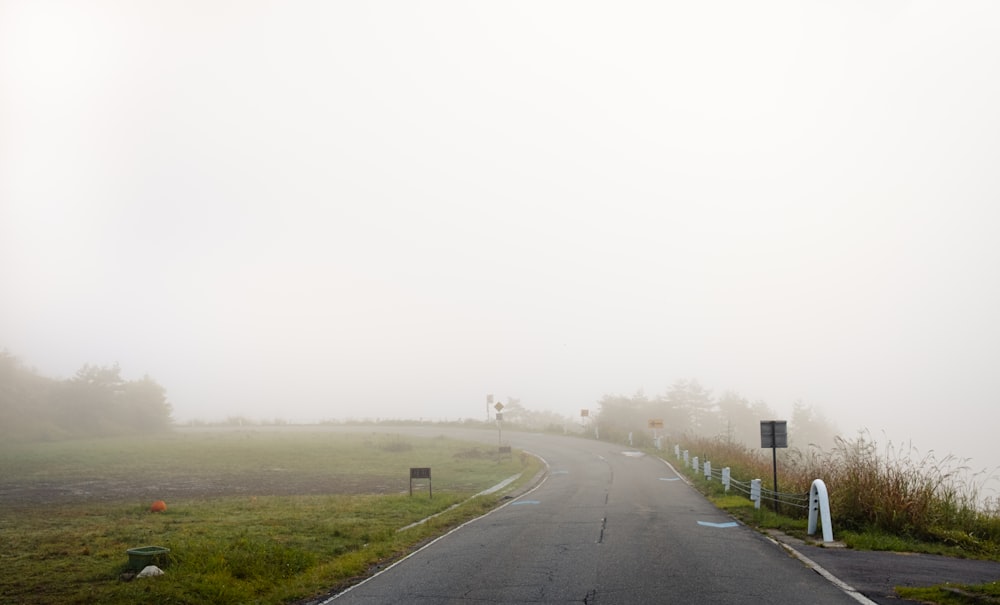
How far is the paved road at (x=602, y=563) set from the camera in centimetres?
897

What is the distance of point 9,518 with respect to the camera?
56.7 ft

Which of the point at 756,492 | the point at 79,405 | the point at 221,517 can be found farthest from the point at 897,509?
the point at 79,405

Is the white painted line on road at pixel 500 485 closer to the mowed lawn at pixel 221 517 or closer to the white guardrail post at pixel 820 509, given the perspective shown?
the mowed lawn at pixel 221 517

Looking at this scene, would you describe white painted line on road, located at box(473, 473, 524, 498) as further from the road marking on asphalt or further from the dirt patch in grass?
the road marking on asphalt

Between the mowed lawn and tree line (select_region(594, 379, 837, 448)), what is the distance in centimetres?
4308

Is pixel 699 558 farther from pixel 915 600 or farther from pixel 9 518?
pixel 9 518

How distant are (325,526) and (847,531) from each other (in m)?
12.2

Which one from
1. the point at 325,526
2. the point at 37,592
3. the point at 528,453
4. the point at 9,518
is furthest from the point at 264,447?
the point at 37,592

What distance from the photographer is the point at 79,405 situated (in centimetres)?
5856

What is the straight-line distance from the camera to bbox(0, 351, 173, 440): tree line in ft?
167

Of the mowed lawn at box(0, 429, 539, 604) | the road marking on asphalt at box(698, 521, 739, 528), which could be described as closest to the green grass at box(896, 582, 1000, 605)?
the road marking on asphalt at box(698, 521, 739, 528)

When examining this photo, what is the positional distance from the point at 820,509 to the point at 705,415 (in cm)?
8233

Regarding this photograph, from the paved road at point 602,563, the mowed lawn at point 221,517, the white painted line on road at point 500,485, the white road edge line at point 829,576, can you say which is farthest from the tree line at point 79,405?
the white road edge line at point 829,576

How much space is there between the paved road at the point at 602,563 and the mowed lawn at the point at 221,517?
4.29 ft
